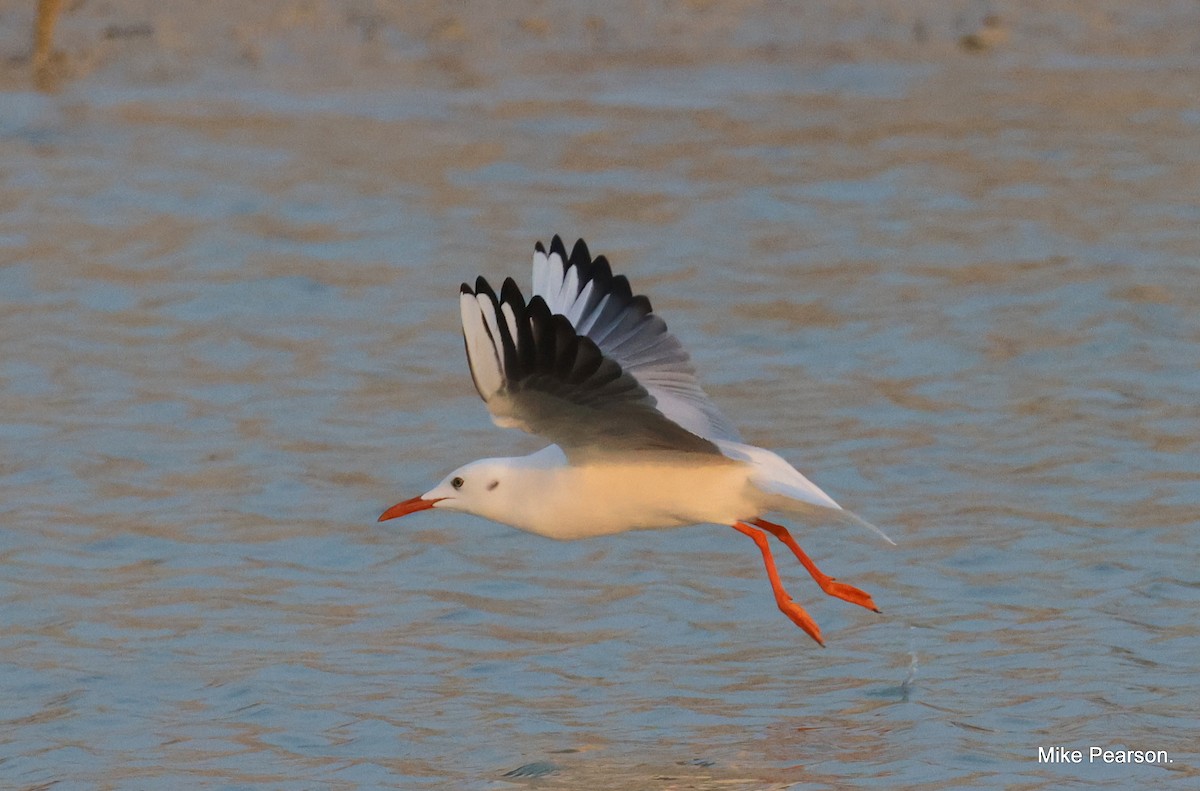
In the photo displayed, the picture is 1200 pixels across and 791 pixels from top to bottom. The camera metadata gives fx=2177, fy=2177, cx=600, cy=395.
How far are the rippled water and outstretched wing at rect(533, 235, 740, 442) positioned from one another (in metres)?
1.16

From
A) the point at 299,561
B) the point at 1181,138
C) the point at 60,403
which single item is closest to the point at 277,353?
the point at 60,403

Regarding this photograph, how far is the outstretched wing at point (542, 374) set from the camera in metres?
5.90

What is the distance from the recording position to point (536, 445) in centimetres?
1036

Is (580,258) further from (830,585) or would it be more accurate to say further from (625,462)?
(830,585)

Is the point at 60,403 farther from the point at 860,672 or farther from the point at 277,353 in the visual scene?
the point at 860,672

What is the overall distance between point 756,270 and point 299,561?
14.0 feet

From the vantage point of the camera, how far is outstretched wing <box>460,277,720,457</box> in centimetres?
590

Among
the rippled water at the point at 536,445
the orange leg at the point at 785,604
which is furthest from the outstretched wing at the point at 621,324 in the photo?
the rippled water at the point at 536,445

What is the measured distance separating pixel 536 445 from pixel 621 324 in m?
3.59

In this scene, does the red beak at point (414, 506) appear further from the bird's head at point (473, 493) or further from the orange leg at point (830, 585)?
the orange leg at point (830, 585)

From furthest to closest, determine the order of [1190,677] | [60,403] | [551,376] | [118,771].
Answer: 1. [60,403]
2. [1190,677]
3. [118,771]
4. [551,376]

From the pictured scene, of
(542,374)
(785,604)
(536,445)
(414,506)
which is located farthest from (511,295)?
(536,445)

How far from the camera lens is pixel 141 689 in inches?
306

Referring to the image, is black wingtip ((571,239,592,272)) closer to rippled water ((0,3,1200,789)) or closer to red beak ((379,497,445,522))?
red beak ((379,497,445,522))
